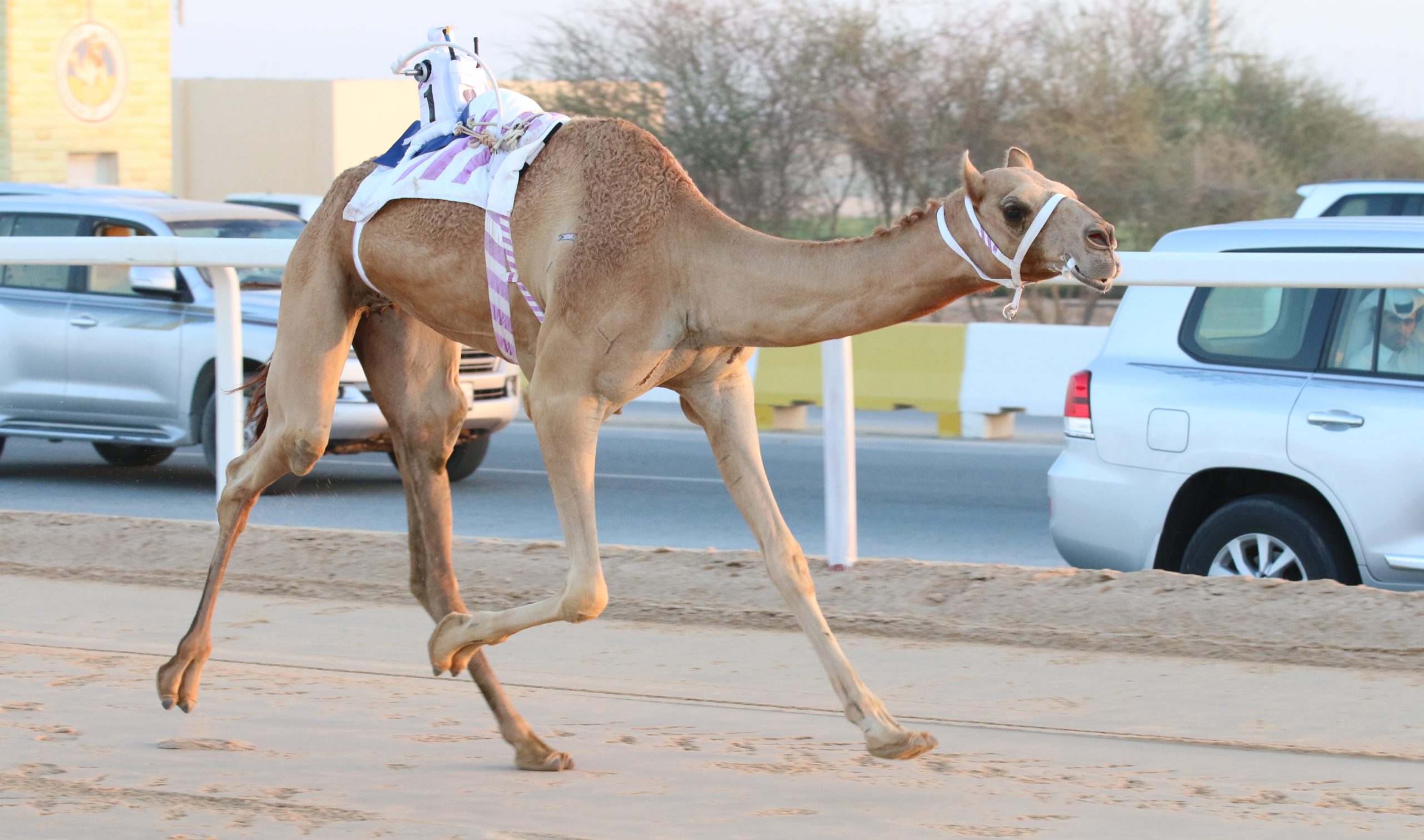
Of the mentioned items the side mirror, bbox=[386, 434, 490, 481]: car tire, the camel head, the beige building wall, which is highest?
the beige building wall

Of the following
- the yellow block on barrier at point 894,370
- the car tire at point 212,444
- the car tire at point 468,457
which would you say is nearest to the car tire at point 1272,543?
the car tire at point 212,444

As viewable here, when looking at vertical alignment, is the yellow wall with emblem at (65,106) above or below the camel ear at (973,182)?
above

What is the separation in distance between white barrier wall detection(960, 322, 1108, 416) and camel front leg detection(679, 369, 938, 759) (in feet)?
32.5

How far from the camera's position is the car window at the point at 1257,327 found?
25.0 ft

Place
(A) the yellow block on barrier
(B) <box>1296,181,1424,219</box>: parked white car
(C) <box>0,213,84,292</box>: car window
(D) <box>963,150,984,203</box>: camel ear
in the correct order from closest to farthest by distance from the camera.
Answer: (D) <box>963,150,984,203</box>: camel ear → (B) <box>1296,181,1424,219</box>: parked white car → (C) <box>0,213,84,292</box>: car window → (A) the yellow block on barrier

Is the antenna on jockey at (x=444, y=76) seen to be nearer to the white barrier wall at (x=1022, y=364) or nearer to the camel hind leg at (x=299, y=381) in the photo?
the camel hind leg at (x=299, y=381)

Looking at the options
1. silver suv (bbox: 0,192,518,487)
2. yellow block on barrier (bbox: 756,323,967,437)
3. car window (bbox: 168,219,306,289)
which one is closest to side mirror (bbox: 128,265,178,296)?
silver suv (bbox: 0,192,518,487)

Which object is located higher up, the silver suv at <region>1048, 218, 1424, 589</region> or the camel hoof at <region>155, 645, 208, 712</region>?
the silver suv at <region>1048, 218, 1424, 589</region>

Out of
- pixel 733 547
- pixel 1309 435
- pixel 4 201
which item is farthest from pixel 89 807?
pixel 4 201

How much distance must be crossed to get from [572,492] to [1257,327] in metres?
3.98

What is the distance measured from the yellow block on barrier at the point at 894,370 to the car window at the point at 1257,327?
7529mm

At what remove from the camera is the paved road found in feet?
36.7

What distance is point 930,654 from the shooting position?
21.6ft

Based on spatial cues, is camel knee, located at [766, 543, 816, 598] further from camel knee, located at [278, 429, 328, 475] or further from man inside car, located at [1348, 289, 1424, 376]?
man inside car, located at [1348, 289, 1424, 376]
